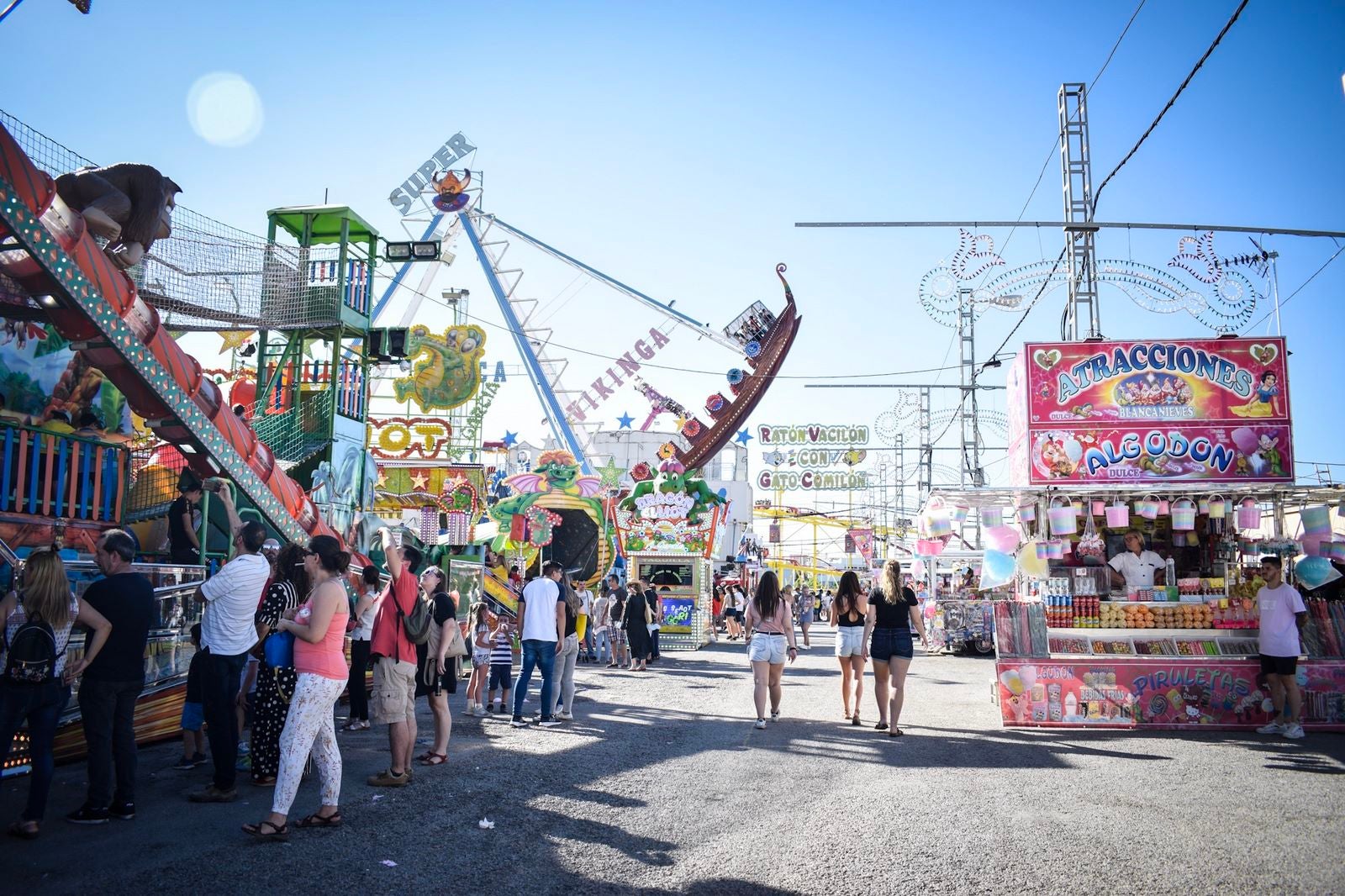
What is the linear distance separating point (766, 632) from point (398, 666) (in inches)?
182

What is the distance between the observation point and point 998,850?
5.23 meters

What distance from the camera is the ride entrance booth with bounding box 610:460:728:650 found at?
78.5 ft

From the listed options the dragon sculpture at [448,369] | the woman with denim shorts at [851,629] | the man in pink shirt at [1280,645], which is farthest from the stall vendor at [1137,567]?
the dragon sculpture at [448,369]

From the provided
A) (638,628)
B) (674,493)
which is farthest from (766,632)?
(674,493)

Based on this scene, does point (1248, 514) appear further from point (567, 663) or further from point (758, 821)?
point (758, 821)

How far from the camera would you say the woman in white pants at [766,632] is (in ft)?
33.1

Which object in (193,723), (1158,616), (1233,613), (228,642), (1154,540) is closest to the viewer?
(228,642)

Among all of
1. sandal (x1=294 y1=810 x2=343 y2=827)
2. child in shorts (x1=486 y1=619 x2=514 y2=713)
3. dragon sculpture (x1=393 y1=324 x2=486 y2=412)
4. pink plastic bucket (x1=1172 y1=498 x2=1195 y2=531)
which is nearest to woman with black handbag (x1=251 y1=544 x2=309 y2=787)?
sandal (x1=294 y1=810 x2=343 y2=827)

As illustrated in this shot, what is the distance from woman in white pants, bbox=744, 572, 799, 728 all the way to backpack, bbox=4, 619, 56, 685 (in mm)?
6384

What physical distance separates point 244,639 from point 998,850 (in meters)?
4.82

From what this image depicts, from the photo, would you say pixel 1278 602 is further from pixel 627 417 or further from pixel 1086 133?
pixel 627 417

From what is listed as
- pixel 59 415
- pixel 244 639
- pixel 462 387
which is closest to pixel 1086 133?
pixel 244 639

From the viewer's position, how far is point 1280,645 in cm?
942

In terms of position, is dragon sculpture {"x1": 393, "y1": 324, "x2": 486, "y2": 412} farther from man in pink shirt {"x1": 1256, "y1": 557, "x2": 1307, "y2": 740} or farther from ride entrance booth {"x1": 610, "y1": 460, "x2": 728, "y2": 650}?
man in pink shirt {"x1": 1256, "y1": 557, "x2": 1307, "y2": 740}
